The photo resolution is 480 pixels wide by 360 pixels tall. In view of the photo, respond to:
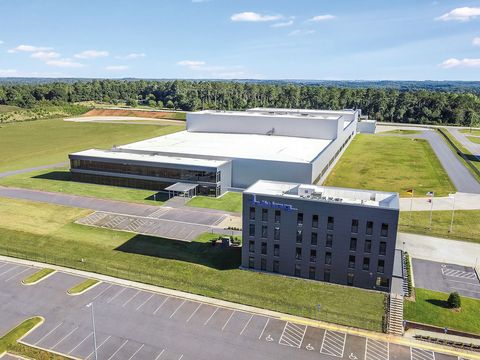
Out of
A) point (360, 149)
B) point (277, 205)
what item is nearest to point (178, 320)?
point (277, 205)

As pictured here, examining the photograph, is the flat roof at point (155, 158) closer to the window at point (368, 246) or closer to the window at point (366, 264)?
the window at point (368, 246)

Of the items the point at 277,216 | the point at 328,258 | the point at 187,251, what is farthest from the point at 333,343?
the point at 187,251

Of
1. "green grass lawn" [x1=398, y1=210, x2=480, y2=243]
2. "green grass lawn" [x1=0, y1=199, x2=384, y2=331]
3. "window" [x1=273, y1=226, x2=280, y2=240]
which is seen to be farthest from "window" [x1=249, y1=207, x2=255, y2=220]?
"green grass lawn" [x1=398, y1=210, x2=480, y2=243]

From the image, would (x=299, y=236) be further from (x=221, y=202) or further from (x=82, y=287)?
(x=221, y=202)

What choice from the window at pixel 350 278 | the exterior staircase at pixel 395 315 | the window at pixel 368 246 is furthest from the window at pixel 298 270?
the exterior staircase at pixel 395 315

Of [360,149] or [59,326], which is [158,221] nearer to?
[59,326]
